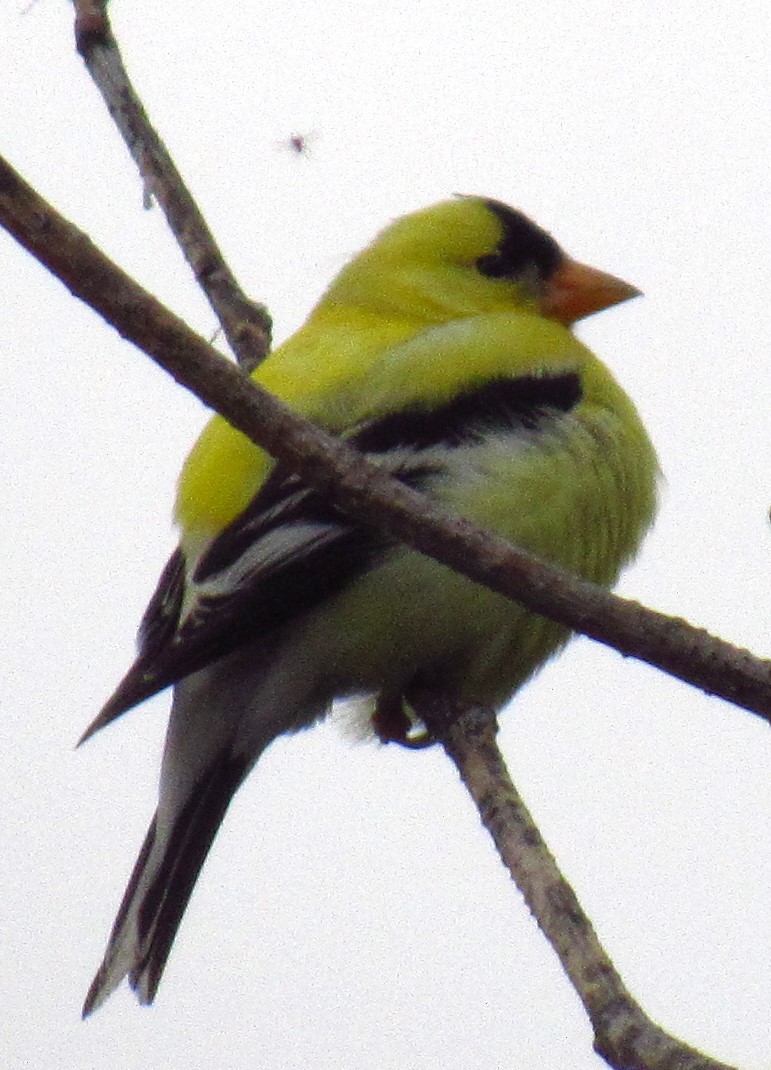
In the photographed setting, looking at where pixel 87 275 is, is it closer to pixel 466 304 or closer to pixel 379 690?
pixel 379 690

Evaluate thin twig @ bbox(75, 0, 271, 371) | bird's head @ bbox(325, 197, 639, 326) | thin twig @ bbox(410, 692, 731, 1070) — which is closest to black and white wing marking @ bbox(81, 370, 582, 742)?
thin twig @ bbox(410, 692, 731, 1070)

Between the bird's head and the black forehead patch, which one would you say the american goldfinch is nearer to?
the bird's head

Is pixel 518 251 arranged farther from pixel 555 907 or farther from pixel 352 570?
pixel 555 907

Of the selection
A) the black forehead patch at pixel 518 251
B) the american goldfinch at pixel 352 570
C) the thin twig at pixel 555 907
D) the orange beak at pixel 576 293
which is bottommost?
the thin twig at pixel 555 907

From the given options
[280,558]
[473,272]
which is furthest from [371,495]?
[473,272]

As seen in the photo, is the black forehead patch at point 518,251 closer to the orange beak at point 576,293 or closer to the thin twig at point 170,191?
the orange beak at point 576,293

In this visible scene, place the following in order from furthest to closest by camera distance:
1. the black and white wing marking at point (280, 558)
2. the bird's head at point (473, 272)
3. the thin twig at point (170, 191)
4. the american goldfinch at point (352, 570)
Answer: the bird's head at point (473, 272) → the thin twig at point (170, 191) → the american goldfinch at point (352, 570) → the black and white wing marking at point (280, 558)

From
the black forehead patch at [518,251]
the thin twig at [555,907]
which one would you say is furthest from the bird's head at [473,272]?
the thin twig at [555,907]
